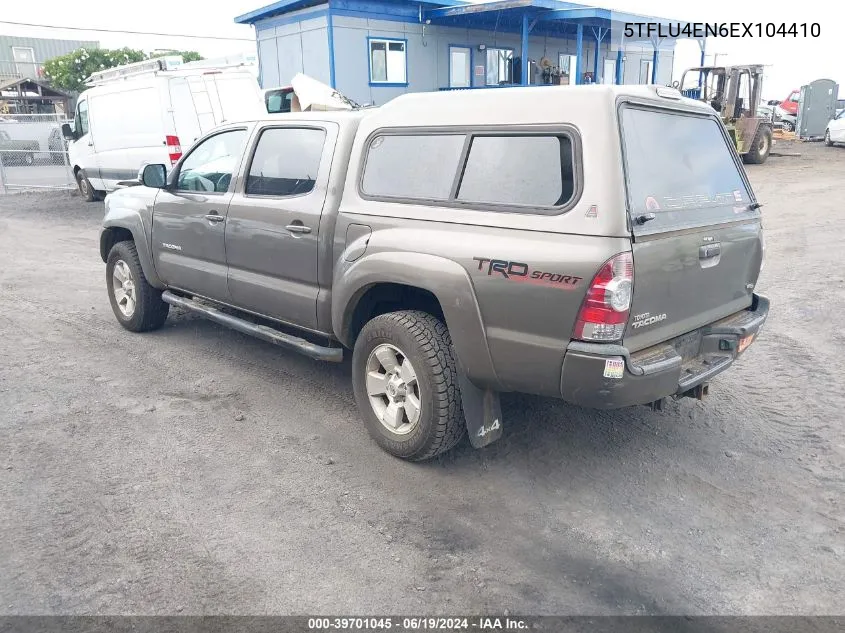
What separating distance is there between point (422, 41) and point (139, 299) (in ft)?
54.3

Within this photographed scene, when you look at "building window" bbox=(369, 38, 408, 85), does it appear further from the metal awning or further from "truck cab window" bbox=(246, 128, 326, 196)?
"truck cab window" bbox=(246, 128, 326, 196)

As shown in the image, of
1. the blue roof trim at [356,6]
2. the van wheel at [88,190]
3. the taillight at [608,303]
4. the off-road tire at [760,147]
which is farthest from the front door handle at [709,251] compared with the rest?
the off-road tire at [760,147]

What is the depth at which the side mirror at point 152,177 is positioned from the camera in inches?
221

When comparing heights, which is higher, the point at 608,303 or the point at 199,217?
the point at 199,217

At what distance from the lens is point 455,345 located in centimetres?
356

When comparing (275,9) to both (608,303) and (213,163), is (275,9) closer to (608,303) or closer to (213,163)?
(213,163)

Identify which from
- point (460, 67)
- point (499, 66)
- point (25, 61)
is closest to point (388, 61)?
point (460, 67)

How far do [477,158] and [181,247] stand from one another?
2912mm

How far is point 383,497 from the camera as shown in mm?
3619

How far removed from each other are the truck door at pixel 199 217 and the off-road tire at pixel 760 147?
696 inches

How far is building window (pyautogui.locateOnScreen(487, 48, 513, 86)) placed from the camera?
2267cm

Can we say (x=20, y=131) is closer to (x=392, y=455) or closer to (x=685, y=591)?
(x=392, y=455)

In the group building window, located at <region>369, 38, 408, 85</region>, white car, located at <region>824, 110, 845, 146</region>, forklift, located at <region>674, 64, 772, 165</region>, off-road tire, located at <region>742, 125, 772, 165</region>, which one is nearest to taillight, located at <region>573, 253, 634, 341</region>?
building window, located at <region>369, 38, 408, 85</region>

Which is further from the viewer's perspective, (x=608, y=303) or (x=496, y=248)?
(x=496, y=248)
